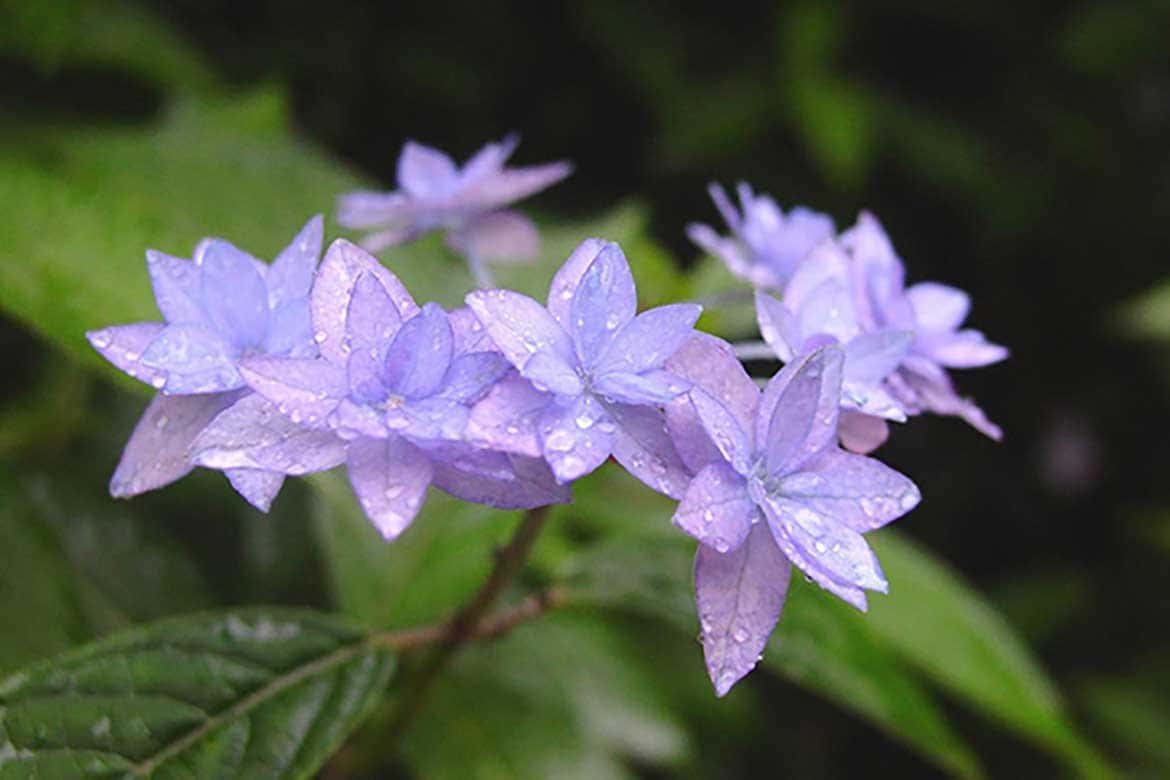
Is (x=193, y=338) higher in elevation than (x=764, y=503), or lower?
higher

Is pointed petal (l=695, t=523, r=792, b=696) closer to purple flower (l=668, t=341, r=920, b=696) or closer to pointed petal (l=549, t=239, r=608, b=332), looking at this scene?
purple flower (l=668, t=341, r=920, b=696)

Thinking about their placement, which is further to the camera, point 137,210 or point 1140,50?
point 1140,50

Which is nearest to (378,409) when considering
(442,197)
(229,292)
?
(229,292)

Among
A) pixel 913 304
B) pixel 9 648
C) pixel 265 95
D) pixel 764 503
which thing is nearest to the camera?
pixel 764 503

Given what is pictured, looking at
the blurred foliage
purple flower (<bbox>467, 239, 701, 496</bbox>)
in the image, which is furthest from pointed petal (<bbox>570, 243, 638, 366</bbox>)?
the blurred foliage

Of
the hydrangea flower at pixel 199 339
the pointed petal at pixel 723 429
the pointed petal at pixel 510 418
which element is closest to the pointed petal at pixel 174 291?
the hydrangea flower at pixel 199 339

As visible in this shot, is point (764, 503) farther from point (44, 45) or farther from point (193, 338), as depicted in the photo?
point (44, 45)

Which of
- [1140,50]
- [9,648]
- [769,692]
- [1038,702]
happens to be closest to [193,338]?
[9,648]
